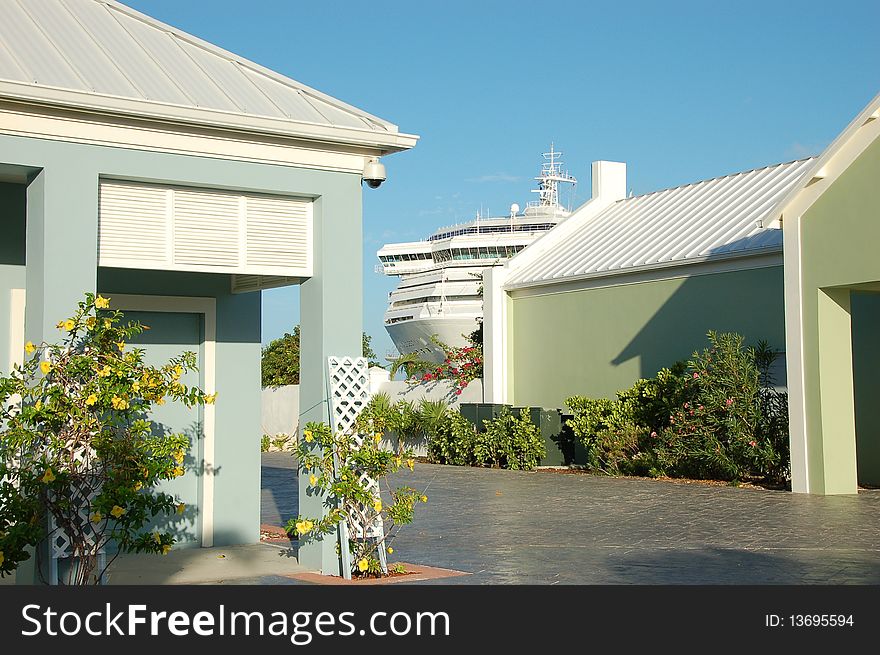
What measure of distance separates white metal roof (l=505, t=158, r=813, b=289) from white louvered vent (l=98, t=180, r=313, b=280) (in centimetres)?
1110

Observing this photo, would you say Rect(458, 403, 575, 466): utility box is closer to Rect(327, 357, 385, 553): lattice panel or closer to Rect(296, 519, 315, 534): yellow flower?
Rect(327, 357, 385, 553): lattice panel

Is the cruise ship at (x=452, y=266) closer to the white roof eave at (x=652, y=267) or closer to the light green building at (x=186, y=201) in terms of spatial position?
the white roof eave at (x=652, y=267)

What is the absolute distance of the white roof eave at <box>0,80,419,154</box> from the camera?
8.62 meters

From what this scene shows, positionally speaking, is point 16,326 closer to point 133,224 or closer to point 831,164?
point 133,224

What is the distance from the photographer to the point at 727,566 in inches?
391

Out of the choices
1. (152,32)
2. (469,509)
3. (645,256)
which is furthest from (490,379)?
(152,32)

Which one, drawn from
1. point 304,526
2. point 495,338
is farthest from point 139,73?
point 495,338

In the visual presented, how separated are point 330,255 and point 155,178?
5.49 ft

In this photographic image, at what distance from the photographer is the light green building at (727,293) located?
52.2ft

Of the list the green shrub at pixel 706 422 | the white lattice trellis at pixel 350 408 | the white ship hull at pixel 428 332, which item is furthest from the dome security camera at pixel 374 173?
the white ship hull at pixel 428 332

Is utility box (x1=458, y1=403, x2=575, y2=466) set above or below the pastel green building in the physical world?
below

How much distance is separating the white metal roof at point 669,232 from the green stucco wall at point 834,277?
8.55 feet

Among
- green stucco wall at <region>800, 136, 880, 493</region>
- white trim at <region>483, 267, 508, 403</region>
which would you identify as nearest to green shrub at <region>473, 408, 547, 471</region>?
white trim at <region>483, 267, 508, 403</region>

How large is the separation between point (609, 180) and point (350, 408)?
19281mm
